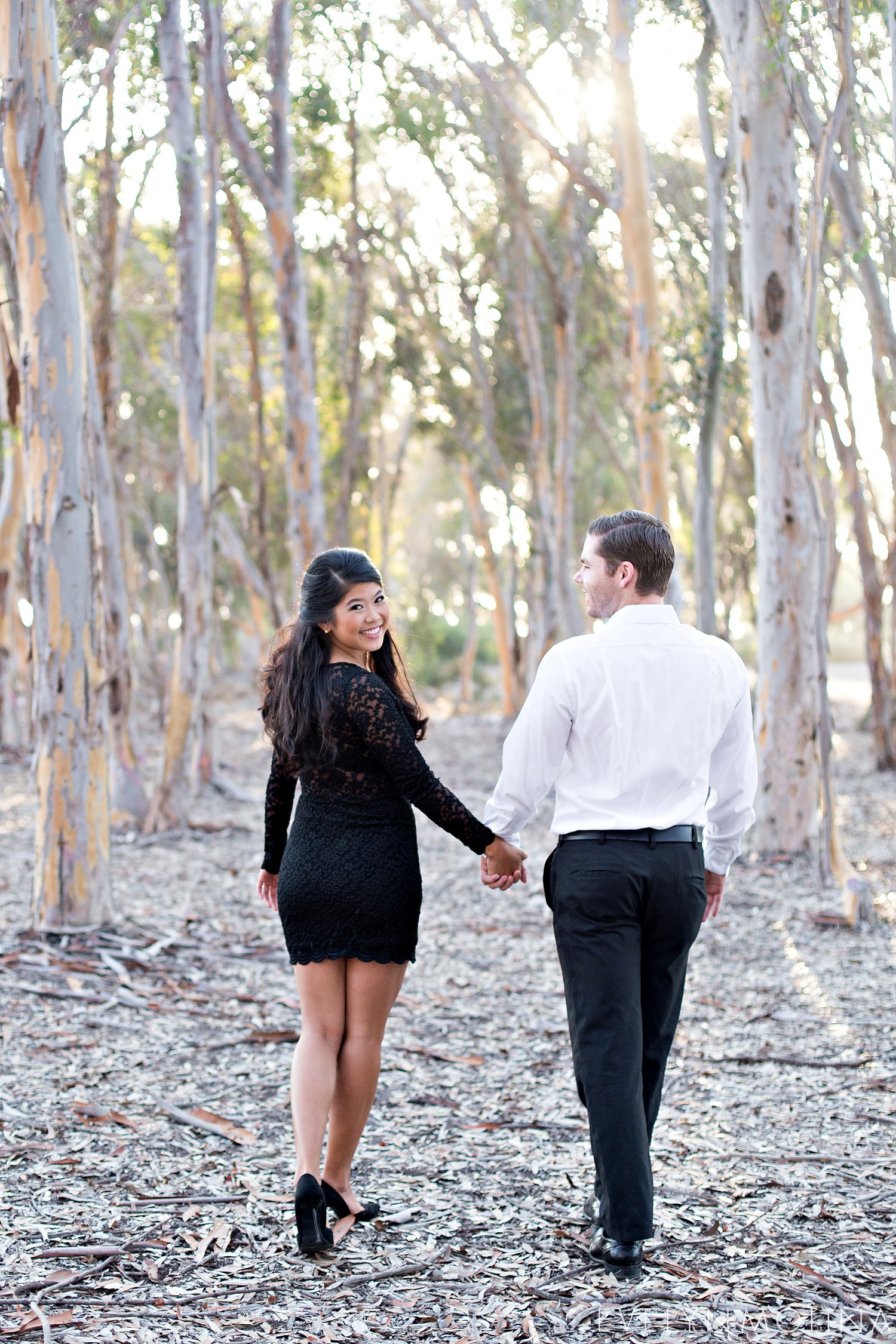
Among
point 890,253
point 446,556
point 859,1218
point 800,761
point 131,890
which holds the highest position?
point 446,556

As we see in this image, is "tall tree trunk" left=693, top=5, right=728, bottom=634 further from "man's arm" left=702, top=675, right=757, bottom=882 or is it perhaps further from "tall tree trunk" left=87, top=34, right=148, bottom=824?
"man's arm" left=702, top=675, right=757, bottom=882

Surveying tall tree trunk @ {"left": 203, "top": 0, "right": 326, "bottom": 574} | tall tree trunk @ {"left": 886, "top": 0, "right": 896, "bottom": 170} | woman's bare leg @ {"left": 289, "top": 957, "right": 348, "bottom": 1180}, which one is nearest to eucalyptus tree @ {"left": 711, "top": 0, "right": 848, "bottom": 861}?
tall tree trunk @ {"left": 886, "top": 0, "right": 896, "bottom": 170}

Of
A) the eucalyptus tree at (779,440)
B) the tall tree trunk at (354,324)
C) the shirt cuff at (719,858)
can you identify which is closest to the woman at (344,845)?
the shirt cuff at (719,858)

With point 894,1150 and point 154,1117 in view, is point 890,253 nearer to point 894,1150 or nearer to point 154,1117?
point 894,1150

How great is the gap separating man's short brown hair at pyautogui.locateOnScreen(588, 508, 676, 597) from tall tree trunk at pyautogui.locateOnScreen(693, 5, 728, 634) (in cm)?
712

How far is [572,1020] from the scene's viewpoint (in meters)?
3.22

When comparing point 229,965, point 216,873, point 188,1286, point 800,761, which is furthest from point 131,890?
point 188,1286

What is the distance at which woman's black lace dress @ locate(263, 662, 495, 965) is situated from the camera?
3344 millimetres

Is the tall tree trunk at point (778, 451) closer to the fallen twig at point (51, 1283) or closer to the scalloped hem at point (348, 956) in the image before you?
the scalloped hem at point (348, 956)

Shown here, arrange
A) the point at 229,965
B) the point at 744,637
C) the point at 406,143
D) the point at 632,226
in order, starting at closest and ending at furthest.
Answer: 1. the point at 229,965
2. the point at 632,226
3. the point at 406,143
4. the point at 744,637

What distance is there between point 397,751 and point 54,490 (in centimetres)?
359

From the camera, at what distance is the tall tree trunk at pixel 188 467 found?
397 inches

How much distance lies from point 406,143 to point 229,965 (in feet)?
44.0

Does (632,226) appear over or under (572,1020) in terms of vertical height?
over
